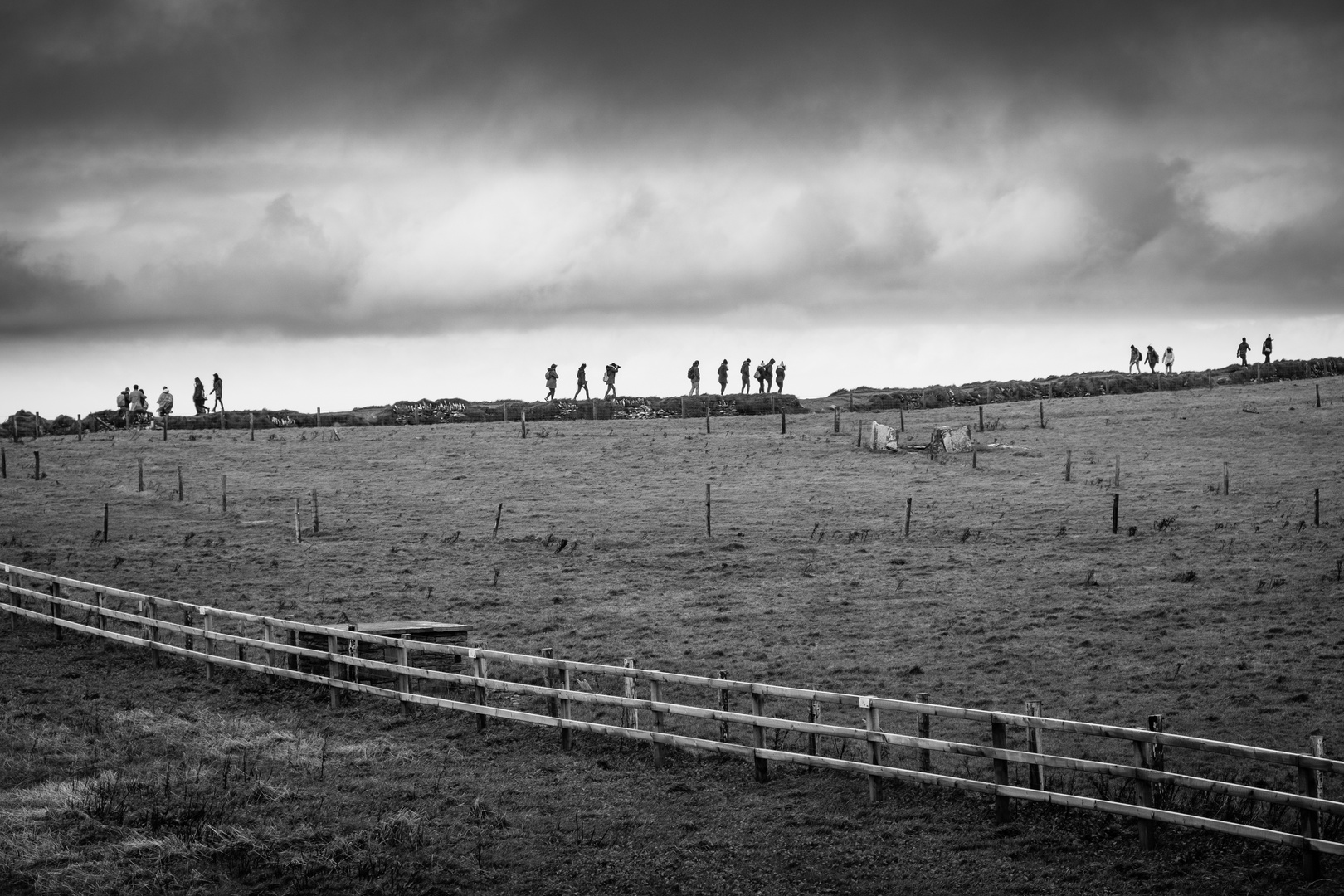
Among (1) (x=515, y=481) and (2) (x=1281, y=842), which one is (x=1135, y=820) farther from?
(1) (x=515, y=481)

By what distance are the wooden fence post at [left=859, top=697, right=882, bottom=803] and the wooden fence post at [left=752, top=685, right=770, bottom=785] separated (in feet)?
4.52

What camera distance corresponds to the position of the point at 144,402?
6481cm

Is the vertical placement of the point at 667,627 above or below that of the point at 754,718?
below

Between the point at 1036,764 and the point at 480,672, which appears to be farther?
the point at 480,672

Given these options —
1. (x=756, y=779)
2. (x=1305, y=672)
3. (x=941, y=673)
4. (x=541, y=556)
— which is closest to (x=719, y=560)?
(x=541, y=556)

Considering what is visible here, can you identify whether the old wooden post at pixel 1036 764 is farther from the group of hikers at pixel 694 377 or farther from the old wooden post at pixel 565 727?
the group of hikers at pixel 694 377

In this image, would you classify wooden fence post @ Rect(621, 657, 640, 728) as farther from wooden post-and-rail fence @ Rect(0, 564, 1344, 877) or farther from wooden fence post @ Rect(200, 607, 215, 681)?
wooden fence post @ Rect(200, 607, 215, 681)

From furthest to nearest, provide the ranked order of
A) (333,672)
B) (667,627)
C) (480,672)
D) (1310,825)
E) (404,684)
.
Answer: (667,627)
(333,672)
(404,684)
(480,672)
(1310,825)

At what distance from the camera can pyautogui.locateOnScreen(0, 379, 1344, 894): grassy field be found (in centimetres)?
1278

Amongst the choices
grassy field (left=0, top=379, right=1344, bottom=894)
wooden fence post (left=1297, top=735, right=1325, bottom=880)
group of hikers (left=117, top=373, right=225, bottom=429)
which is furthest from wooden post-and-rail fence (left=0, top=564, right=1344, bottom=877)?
group of hikers (left=117, top=373, right=225, bottom=429)

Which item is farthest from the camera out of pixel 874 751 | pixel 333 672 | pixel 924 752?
pixel 333 672

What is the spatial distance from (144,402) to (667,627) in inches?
1876

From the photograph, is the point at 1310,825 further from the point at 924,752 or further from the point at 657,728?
the point at 657,728

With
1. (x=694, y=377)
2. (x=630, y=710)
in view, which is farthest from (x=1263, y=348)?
(x=630, y=710)
